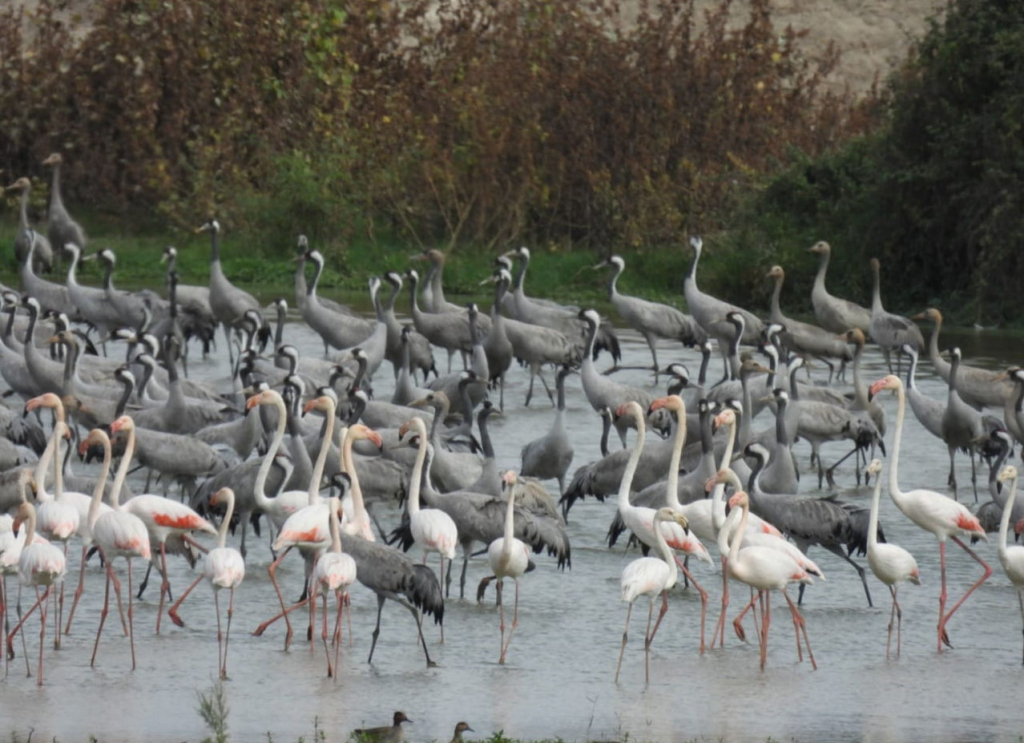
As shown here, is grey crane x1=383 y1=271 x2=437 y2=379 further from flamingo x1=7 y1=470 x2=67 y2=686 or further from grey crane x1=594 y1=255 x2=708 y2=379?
flamingo x1=7 y1=470 x2=67 y2=686

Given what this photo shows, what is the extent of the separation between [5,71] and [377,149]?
23.4ft

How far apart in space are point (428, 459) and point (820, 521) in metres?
2.26

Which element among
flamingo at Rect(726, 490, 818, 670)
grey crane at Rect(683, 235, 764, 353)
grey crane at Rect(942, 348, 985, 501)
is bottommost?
flamingo at Rect(726, 490, 818, 670)

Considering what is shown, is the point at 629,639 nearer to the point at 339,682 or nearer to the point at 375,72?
the point at 339,682

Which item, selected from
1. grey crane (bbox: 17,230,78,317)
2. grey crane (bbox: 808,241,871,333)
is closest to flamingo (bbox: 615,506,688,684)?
grey crane (bbox: 808,241,871,333)

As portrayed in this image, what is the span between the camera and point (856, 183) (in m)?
23.8

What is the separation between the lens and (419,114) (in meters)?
28.9

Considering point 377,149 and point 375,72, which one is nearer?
point 377,149

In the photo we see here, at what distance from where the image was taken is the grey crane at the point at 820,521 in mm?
10156

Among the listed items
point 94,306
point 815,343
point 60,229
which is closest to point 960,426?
point 815,343

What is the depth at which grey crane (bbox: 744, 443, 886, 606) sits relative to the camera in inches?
400

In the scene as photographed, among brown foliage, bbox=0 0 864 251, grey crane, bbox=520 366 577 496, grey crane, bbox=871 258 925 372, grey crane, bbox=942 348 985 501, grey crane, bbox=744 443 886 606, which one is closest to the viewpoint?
grey crane, bbox=744 443 886 606

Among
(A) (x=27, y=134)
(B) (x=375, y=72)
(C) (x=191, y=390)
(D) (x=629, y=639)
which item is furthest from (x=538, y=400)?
(A) (x=27, y=134)

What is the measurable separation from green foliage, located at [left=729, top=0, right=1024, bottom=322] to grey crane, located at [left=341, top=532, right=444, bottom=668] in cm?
1307
